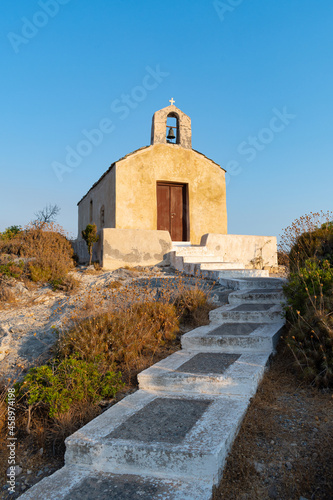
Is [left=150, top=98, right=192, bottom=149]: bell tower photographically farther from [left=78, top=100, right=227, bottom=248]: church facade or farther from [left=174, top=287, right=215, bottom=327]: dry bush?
[left=174, top=287, right=215, bottom=327]: dry bush

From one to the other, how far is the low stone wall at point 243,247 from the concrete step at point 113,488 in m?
8.51

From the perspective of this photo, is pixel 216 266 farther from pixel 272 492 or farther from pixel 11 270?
pixel 272 492

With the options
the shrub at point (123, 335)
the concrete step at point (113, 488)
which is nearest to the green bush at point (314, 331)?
the shrub at point (123, 335)

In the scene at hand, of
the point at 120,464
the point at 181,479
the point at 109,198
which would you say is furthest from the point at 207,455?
the point at 109,198

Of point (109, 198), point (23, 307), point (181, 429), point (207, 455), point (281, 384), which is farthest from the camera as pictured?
point (109, 198)

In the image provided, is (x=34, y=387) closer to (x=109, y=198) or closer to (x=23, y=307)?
(x=23, y=307)

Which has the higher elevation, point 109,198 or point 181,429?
point 109,198

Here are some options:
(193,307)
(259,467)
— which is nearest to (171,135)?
(193,307)

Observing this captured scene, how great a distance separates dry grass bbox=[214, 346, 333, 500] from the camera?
210 centimetres

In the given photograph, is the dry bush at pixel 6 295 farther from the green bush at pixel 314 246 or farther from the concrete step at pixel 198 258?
the green bush at pixel 314 246

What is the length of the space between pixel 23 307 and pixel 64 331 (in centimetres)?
250

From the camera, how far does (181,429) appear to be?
8.40 ft

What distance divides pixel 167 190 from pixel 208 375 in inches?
378

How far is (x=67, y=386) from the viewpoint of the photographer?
10.6ft
